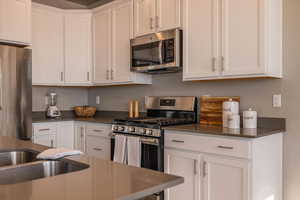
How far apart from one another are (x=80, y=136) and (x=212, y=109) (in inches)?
73.5

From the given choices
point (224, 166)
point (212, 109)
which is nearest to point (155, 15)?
point (212, 109)

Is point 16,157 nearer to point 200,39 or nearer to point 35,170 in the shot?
point 35,170

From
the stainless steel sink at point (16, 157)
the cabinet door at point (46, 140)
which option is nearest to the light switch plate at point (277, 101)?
the stainless steel sink at point (16, 157)

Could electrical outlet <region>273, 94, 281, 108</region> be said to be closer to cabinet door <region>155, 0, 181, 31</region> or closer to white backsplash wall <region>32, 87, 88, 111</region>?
cabinet door <region>155, 0, 181, 31</region>

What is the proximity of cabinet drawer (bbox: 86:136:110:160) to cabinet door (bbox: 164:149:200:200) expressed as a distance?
977mm

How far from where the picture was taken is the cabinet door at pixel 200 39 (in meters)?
2.61

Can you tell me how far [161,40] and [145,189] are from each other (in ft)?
7.55

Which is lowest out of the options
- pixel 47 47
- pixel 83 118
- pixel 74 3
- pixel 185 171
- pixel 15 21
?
pixel 185 171

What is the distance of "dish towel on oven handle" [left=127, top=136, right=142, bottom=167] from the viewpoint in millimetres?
2738

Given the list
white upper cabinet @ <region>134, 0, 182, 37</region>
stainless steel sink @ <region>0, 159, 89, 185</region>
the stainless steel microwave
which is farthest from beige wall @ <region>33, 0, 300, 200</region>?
stainless steel sink @ <region>0, 159, 89, 185</region>

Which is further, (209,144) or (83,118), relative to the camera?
(83,118)

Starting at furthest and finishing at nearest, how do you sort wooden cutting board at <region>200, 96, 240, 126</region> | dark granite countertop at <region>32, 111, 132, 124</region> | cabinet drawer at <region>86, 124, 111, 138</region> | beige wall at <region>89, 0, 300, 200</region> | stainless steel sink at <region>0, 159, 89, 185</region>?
1. dark granite countertop at <region>32, 111, 132, 124</region>
2. cabinet drawer at <region>86, 124, 111, 138</region>
3. wooden cutting board at <region>200, 96, 240, 126</region>
4. beige wall at <region>89, 0, 300, 200</region>
5. stainless steel sink at <region>0, 159, 89, 185</region>

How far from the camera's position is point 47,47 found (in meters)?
3.82

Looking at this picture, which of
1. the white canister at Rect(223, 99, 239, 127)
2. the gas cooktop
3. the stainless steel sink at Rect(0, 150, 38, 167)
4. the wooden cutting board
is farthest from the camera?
the wooden cutting board
